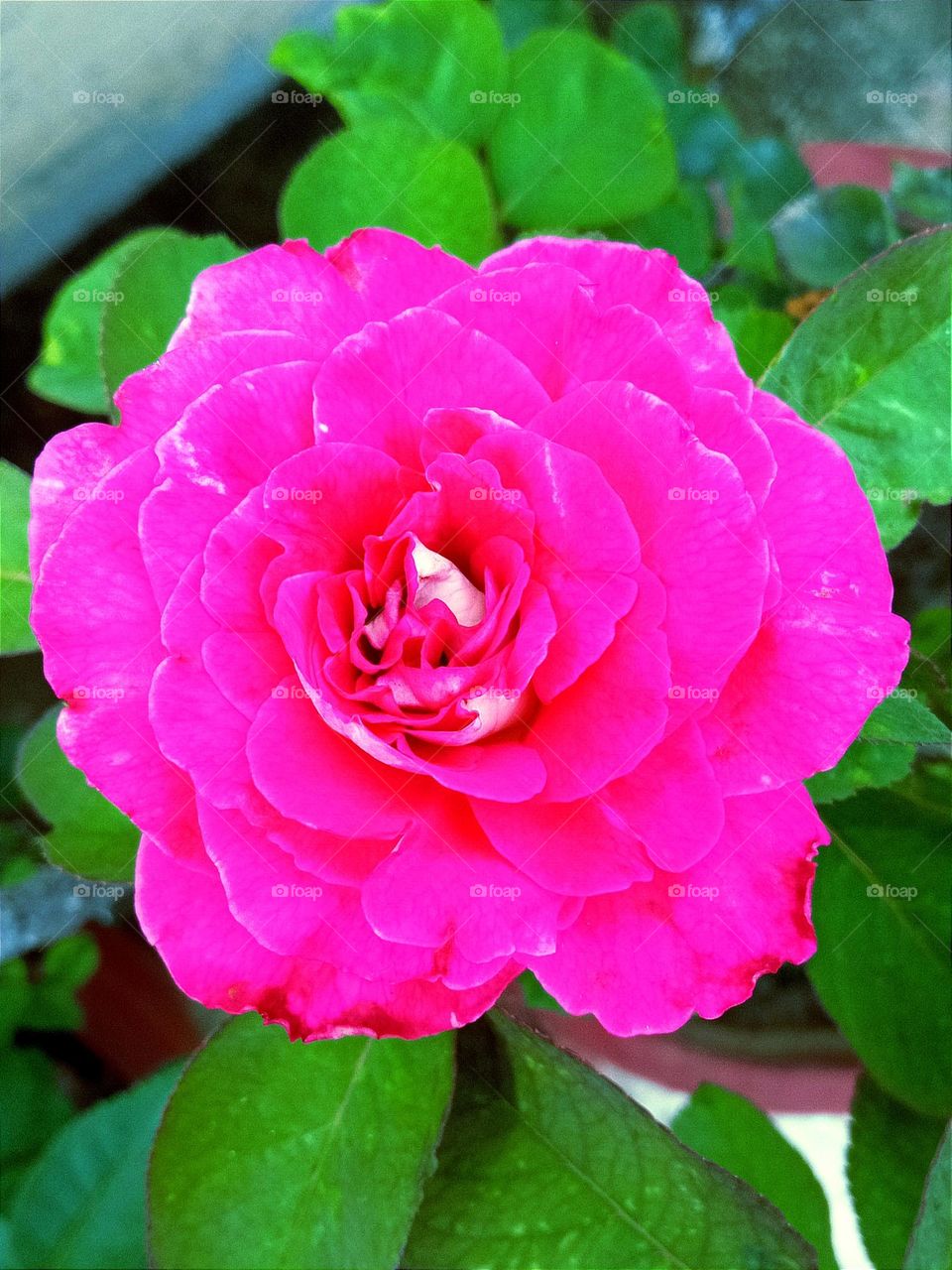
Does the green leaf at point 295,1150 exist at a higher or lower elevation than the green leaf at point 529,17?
lower

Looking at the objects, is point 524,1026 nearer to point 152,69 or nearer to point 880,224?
point 880,224

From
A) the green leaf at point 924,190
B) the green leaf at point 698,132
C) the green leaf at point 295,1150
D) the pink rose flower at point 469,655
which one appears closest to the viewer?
the pink rose flower at point 469,655

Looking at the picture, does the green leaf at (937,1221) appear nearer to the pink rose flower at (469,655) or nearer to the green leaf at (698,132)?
the pink rose flower at (469,655)

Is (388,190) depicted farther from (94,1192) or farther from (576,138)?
(94,1192)

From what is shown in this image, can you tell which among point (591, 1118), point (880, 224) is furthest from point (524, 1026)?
point (880, 224)

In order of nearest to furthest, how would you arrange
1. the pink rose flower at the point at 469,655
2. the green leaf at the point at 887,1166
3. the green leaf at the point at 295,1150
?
the pink rose flower at the point at 469,655 < the green leaf at the point at 295,1150 < the green leaf at the point at 887,1166

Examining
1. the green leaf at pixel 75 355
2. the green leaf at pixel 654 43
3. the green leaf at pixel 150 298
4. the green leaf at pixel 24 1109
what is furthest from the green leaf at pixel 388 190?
the green leaf at pixel 24 1109

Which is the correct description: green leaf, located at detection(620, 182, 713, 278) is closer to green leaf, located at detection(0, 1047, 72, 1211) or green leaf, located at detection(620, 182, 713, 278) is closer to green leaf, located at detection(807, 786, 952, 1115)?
green leaf, located at detection(807, 786, 952, 1115)

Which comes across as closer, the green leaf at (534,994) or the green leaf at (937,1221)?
the green leaf at (937,1221)
